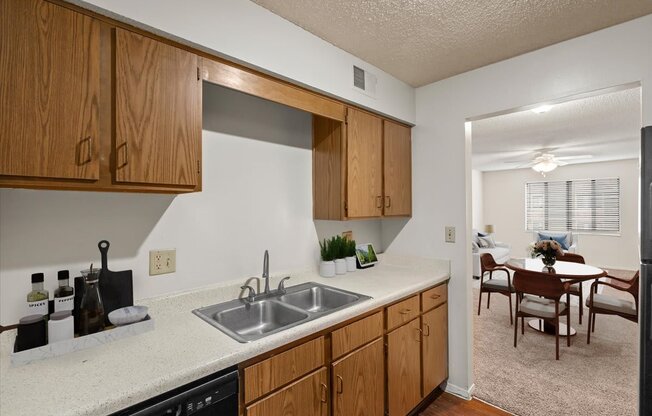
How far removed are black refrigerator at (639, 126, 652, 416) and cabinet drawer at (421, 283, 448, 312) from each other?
3.42 ft

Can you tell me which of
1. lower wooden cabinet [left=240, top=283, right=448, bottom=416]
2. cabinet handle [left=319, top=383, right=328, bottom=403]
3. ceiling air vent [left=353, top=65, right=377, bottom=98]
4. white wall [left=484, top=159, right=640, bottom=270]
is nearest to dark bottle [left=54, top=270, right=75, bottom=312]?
lower wooden cabinet [left=240, top=283, right=448, bottom=416]

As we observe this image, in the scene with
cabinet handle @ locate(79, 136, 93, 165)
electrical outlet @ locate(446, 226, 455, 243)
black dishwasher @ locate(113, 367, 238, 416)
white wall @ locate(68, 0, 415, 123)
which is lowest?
black dishwasher @ locate(113, 367, 238, 416)

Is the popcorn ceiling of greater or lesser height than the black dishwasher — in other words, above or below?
above

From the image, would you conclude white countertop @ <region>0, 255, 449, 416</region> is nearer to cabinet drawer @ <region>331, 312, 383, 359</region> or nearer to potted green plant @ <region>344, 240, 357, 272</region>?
cabinet drawer @ <region>331, 312, 383, 359</region>

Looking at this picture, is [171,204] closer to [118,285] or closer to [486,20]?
[118,285]

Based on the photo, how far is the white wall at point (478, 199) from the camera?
328 inches

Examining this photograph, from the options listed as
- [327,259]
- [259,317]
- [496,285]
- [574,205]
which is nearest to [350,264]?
[327,259]

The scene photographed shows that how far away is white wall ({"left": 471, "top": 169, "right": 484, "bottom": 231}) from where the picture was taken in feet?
27.4

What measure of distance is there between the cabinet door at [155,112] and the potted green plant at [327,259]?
114 cm

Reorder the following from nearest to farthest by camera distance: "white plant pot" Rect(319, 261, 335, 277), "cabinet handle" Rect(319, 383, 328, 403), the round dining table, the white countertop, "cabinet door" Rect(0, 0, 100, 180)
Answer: the white countertop, "cabinet door" Rect(0, 0, 100, 180), "cabinet handle" Rect(319, 383, 328, 403), "white plant pot" Rect(319, 261, 335, 277), the round dining table

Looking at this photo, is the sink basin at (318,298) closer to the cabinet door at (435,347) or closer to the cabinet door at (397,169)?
the cabinet door at (435,347)

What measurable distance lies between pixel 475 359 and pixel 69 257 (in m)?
3.11

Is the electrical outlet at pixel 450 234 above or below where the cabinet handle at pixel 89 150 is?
below

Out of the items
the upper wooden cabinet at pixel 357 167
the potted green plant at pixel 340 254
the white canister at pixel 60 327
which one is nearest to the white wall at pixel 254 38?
the upper wooden cabinet at pixel 357 167
